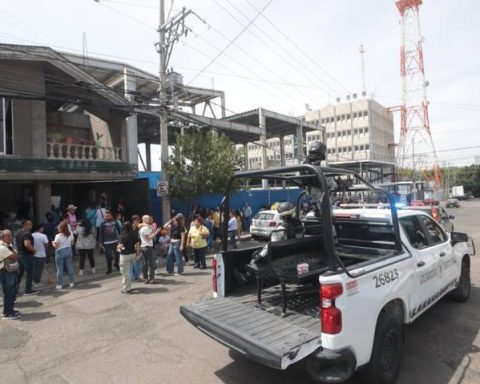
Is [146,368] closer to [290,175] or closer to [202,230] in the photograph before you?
[290,175]

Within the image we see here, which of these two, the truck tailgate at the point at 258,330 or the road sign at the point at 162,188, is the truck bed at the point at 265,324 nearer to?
the truck tailgate at the point at 258,330

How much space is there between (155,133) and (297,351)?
93.4ft

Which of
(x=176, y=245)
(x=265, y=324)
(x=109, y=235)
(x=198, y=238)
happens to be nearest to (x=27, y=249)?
(x=109, y=235)

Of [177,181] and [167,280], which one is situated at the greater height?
[177,181]

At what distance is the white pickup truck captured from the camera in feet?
10.5

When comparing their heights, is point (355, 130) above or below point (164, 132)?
above

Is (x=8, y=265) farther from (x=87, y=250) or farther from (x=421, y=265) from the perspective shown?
(x=421, y=265)

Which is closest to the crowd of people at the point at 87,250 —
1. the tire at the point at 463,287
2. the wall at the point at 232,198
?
the wall at the point at 232,198

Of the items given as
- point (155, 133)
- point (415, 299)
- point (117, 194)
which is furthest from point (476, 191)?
point (415, 299)

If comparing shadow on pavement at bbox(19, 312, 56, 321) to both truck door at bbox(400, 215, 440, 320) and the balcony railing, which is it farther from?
the balcony railing

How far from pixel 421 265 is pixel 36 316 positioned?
6.28m

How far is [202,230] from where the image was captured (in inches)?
393

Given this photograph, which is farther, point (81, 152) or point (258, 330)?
point (81, 152)

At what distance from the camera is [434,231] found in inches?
217
